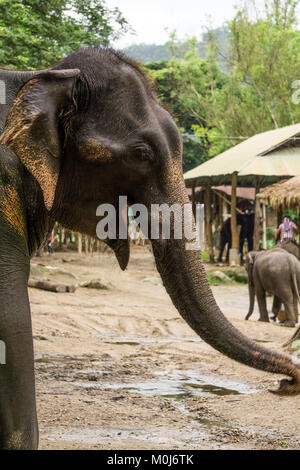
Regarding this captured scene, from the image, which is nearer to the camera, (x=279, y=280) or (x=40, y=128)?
(x=40, y=128)

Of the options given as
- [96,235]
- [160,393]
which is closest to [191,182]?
[160,393]

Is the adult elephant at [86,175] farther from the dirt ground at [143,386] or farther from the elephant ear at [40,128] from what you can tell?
the dirt ground at [143,386]

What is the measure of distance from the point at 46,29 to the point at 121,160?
7.62 m

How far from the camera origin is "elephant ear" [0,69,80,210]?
221 cm

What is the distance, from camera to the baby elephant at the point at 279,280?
401 inches

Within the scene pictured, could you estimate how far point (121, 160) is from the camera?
246 centimetres

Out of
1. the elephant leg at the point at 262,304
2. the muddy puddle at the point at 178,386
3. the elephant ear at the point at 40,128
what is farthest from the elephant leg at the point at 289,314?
the elephant ear at the point at 40,128

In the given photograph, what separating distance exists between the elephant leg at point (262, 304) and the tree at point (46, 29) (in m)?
4.64

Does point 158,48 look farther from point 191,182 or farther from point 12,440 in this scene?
point 12,440

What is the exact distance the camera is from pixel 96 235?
259 centimetres

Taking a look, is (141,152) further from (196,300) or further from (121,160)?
(196,300)

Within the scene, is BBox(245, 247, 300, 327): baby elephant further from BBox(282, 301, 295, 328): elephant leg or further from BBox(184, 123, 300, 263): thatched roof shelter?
BBox(184, 123, 300, 263): thatched roof shelter

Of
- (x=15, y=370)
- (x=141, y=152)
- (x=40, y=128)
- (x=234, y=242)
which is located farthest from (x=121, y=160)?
(x=234, y=242)

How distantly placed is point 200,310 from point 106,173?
61cm
